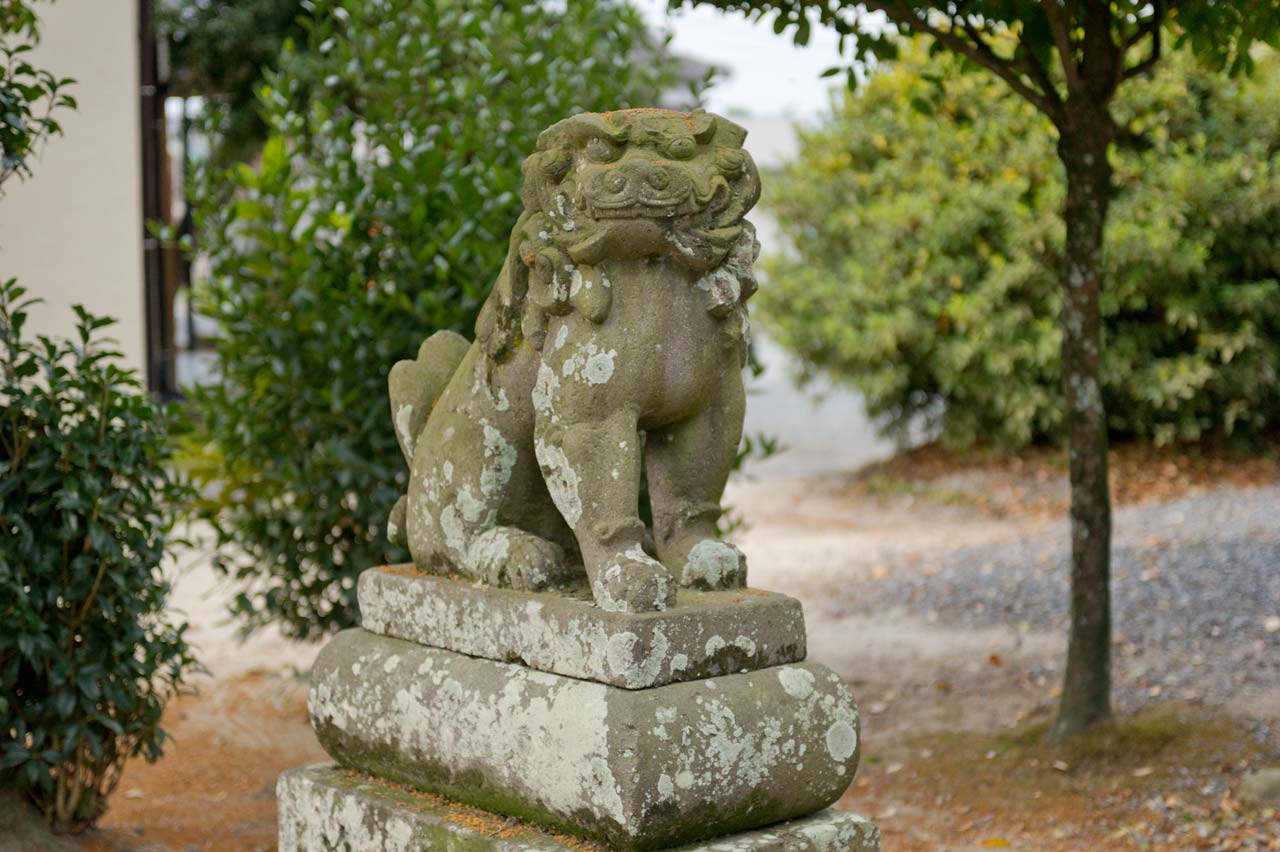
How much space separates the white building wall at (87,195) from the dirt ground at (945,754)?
2071mm

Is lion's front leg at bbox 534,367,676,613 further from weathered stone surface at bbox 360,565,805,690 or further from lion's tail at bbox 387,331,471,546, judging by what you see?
lion's tail at bbox 387,331,471,546

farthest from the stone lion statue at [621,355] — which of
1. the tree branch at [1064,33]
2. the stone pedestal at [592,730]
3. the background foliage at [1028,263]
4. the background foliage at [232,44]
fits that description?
the background foliage at [232,44]

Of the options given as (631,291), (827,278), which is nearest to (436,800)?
(631,291)

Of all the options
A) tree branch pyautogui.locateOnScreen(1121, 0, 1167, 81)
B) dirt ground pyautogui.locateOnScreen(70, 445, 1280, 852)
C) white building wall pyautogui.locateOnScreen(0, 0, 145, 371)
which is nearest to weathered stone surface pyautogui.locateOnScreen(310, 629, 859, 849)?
dirt ground pyautogui.locateOnScreen(70, 445, 1280, 852)

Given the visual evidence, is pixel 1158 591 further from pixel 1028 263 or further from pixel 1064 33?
pixel 1028 263

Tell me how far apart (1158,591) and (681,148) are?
17.2 feet

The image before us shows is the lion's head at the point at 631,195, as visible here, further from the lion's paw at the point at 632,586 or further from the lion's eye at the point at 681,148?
the lion's paw at the point at 632,586

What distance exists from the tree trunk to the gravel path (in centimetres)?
58

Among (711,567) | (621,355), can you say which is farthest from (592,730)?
(621,355)

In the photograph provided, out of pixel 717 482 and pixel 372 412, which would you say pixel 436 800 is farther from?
pixel 372 412

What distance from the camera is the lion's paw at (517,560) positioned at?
9.41 feet

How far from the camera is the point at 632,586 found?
2604mm

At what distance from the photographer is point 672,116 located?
2.81 meters

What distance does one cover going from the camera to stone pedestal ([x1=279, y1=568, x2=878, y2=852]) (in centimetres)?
255
